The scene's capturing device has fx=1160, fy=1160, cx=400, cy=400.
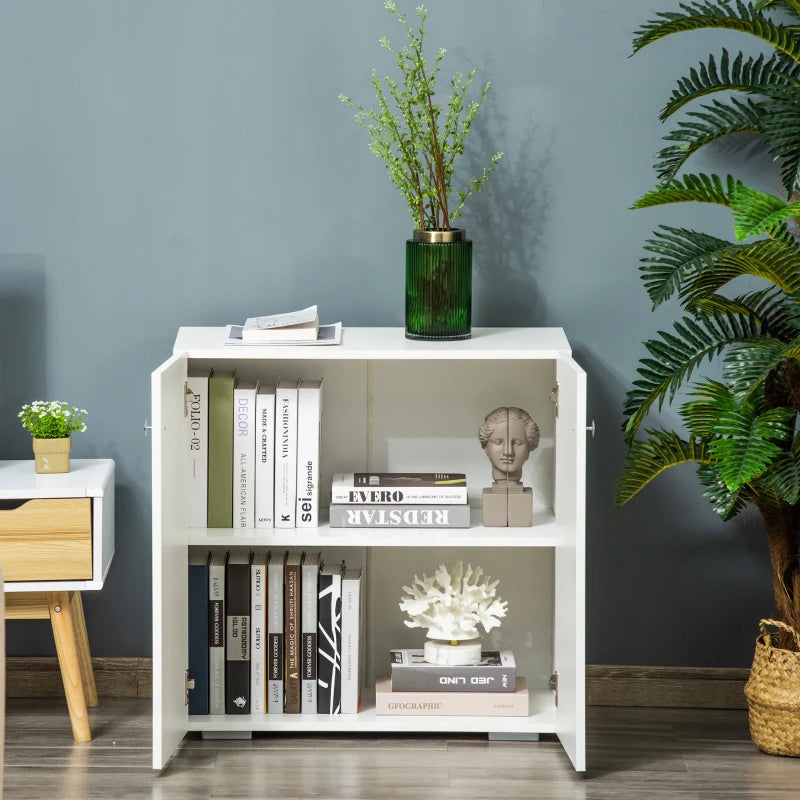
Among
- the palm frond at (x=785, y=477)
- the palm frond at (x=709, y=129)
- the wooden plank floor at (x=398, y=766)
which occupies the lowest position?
the wooden plank floor at (x=398, y=766)

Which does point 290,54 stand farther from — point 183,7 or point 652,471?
point 652,471

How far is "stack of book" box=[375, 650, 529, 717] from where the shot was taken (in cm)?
261

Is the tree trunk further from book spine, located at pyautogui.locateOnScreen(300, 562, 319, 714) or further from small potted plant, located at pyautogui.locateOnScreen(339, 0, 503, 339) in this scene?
book spine, located at pyautogui.locateOnScreen(300, 562, 319, 714)

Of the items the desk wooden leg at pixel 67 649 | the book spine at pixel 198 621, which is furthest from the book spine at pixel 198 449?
the desk wooden leg at pixel 67 649

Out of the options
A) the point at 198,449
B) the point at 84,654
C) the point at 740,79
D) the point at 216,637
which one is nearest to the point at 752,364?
the point at 740,79

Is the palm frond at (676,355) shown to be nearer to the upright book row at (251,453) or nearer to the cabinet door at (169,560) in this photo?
the upright book row at (251,453)

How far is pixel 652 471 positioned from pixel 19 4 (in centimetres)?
180

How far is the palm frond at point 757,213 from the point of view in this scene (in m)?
1.97

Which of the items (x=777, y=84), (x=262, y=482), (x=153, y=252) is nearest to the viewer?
(x=777, y=84)

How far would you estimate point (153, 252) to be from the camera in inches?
110

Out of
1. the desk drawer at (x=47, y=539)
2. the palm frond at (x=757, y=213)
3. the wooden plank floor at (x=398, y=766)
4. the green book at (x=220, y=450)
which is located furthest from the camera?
the green book at (x=220, y=450)

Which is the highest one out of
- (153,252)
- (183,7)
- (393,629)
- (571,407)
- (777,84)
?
(183,7)

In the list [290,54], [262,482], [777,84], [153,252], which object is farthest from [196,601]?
[777,84]

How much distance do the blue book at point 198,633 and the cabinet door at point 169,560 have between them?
0.20ft
